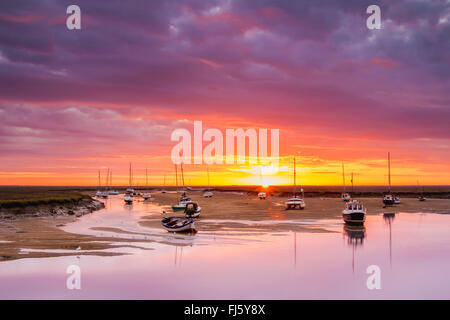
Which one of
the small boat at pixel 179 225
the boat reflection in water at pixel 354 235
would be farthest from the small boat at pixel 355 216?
the small boat at pixel 179 225

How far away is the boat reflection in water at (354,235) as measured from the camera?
133 feet

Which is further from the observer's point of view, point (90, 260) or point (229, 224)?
point (229, 224)

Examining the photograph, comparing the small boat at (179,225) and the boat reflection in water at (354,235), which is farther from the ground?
the small boat at (179,225)

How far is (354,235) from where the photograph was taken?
46906mm

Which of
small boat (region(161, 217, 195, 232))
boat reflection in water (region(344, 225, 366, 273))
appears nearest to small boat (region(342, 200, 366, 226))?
boat reflection in water (region(344, 225, 366, 273))

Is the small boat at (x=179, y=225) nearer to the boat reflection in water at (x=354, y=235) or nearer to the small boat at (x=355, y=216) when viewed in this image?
the boat reflection in water at (x=354, y=235)

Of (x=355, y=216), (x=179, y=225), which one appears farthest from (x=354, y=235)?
(x=179, y=225)

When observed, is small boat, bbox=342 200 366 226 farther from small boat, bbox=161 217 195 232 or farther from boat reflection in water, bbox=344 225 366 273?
small boat, bbox=161 217 195 232

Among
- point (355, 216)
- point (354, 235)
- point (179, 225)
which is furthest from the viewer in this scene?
point (355, 216)

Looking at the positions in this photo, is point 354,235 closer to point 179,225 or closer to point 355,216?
point 355,216
